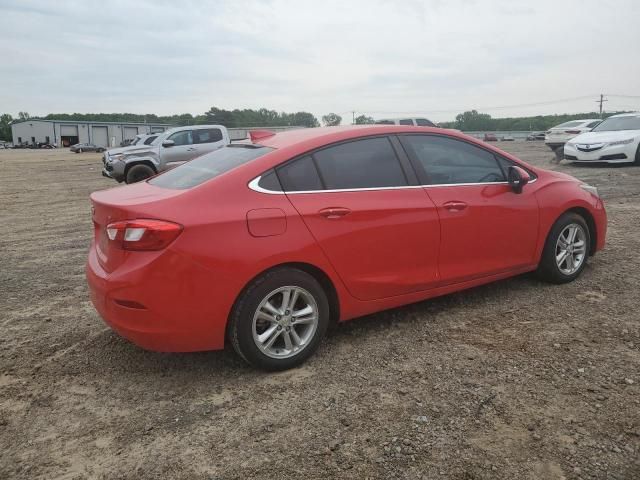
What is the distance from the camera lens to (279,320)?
3258 millimetres

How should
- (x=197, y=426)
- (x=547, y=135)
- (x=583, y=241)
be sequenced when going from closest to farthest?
(x=197, y=426)
(x=583, y=241)
(x=547, y=135)

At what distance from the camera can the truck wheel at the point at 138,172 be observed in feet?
48.1

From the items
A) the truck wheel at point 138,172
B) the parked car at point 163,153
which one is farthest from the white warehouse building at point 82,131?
the truck wheel at point 138,172

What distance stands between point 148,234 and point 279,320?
931 millimetres

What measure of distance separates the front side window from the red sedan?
1163cm

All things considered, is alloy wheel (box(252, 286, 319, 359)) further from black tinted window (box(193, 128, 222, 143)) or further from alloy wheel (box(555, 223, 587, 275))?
black tinted window (box(193, 128, 222, 143))

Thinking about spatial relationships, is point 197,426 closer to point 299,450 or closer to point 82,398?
point 299,450

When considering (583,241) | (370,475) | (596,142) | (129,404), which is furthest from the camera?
(596,142)

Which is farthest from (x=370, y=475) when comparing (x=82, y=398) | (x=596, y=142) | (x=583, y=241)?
(x=596, y=142)

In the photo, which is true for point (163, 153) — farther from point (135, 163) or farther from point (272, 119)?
point (272, 119)

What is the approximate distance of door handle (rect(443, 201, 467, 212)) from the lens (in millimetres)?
3949

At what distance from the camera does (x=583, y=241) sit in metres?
4.91

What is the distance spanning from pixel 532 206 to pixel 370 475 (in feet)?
9.64

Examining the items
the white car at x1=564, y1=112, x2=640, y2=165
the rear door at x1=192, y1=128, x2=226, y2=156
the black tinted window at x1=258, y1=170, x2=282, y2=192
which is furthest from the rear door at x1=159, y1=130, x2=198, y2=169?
the black tinted window at x1=258, y1=170, x2=282, y2=192
